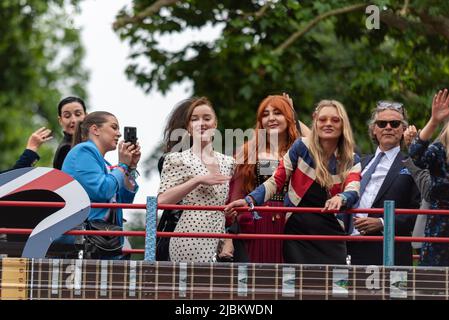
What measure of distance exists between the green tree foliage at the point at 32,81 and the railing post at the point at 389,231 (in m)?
23.0

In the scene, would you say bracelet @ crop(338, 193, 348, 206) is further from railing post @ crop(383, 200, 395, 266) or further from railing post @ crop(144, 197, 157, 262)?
railing post @ crop(144, 197, 157, 262)

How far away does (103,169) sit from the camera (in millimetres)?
11234

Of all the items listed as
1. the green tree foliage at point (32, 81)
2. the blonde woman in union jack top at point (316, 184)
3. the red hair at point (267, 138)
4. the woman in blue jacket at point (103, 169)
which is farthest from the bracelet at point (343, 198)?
the green tree foliage at point (32, 81)

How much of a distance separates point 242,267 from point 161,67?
31.9 ft

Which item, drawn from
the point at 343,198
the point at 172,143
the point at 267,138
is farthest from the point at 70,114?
the point at 343,198

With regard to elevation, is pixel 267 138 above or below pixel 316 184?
above

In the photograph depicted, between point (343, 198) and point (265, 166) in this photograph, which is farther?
point (265, 166)

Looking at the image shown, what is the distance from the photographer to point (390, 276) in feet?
35.2

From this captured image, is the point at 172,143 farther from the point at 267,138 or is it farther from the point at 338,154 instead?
the point at 338,154

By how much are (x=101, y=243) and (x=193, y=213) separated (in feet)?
2.41

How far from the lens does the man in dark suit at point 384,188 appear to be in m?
11.3

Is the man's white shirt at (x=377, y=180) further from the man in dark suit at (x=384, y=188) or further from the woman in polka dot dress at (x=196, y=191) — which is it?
the woman in polka dot dress at (x=196, y=191)

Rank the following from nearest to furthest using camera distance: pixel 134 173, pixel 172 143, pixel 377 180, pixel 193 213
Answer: pixel 193 213 < pixel 134 173 < pixel 172 143 < pixel 377 180
